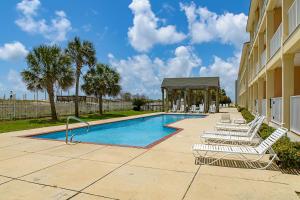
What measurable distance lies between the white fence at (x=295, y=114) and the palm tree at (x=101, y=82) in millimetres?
21896

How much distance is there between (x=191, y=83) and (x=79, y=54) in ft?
52.2

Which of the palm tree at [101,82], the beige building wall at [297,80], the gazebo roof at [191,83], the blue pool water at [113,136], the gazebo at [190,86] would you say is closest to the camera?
the blue pool water at [113,136]

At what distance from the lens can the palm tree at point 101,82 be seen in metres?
27.6

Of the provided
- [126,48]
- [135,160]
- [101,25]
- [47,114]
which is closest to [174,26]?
[101,25]

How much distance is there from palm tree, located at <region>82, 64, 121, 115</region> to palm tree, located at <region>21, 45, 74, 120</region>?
749cm

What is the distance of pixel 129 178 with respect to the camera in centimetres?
507

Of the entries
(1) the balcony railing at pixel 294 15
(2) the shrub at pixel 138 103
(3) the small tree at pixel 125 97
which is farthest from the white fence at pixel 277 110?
(3) the small tree at pixel 125 97

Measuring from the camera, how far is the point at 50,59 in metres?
19.5

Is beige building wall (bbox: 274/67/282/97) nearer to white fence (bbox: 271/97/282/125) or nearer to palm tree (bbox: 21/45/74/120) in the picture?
white fence (bbox: 271/97/282/125)

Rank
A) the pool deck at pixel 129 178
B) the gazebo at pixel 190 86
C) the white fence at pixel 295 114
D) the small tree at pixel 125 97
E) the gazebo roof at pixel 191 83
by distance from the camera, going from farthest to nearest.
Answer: the small tree at pixel 125 97 → the gazebo at pixel 190 86 → the gazebo roof at pixel 191 83 → the white fence at pixel 295 114 → the pool deck at pixel 129 178

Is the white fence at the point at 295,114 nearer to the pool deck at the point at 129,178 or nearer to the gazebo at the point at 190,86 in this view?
the pool deck at the point at 129,178

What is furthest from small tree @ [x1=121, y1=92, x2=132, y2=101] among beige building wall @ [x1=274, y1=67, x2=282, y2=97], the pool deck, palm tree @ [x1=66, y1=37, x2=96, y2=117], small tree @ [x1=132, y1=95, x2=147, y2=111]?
the pool deck

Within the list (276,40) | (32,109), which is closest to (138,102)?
(32,109)

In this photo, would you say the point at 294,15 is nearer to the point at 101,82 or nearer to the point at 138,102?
the point at 101,82
